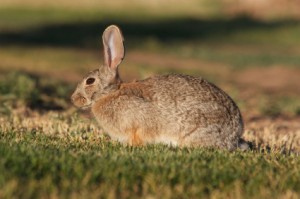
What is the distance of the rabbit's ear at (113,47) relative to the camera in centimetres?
826

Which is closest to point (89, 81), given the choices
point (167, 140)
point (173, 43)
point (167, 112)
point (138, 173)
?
point (167, 112)

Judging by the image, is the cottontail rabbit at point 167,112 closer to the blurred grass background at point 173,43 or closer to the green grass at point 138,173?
the green grass at point 138,173

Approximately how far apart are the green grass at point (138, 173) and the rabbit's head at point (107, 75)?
128cm

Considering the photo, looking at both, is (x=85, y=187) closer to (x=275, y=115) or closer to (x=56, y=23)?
(x=275, y=115)

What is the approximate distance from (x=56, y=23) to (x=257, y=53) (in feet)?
46.3

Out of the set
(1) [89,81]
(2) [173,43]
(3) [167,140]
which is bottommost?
(2) [173,43]

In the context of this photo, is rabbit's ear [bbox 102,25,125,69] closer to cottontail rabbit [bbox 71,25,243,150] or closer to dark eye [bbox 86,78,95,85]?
cottontail rabbit [bbox 71,25,243,150]

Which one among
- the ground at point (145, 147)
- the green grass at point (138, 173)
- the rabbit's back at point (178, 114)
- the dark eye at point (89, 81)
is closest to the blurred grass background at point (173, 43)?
the ground at point (145, 147)

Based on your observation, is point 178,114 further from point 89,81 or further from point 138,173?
point 138,173

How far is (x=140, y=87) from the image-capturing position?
8.14 metres

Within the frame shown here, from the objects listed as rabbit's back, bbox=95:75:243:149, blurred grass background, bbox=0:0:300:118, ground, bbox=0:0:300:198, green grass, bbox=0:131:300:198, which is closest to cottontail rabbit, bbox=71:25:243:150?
rabbit's back, bbox=95:75:243:149

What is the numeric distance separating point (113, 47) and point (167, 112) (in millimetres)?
1099

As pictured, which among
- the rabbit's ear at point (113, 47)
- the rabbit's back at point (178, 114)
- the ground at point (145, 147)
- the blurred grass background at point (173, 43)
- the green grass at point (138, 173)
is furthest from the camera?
the blurred grass background at point (173, 43)

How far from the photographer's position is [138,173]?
19.8 ft
